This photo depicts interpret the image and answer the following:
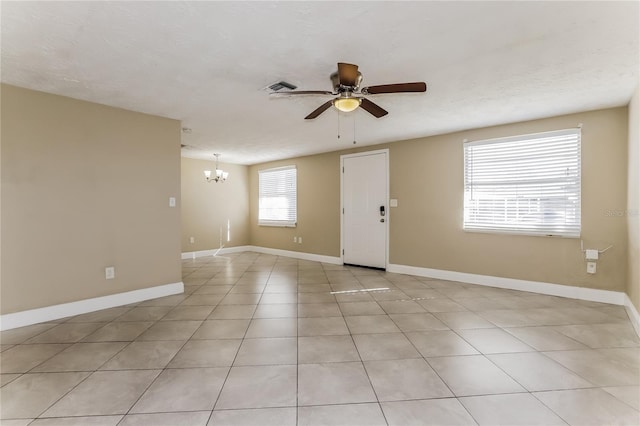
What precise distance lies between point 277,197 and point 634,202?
19.7 feet

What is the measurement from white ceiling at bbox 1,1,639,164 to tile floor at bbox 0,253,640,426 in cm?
238

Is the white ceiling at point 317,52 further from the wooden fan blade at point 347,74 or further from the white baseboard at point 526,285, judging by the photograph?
the white baseboard at point 526,285

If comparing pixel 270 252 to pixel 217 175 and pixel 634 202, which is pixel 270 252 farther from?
pixel 634 202

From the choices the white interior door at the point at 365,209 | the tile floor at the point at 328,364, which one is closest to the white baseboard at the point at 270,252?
the white interior door at the point at 365,209

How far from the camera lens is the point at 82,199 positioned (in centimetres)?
319

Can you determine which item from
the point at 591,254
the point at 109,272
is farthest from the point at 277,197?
the point at 591,254

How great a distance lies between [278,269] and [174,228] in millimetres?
2103

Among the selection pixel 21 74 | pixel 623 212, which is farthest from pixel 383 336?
pixel 21 74

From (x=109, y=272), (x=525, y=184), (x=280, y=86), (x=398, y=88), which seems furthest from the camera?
(x=525, y=184)

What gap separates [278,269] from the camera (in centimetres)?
539

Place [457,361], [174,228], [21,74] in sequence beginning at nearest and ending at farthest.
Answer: [457,361] → [21,74] → [174,228]

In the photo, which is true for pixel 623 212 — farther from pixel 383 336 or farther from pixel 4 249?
pixel 4 249

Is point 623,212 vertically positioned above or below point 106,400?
above

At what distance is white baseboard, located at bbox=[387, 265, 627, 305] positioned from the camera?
11.3ft
